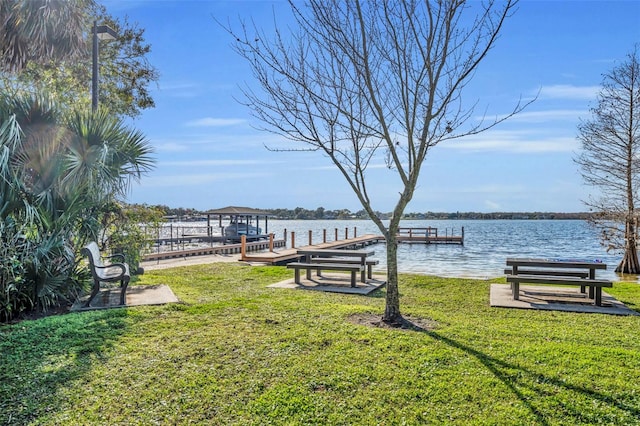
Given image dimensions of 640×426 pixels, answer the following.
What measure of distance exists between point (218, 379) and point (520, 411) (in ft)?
7.51

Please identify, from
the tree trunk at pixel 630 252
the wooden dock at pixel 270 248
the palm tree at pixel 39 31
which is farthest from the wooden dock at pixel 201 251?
the tree trunk at pixel 630 252

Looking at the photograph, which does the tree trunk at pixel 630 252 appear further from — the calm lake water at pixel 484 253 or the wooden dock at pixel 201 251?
the wooden dock at pixel 201 251

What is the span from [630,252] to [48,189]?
17.9m

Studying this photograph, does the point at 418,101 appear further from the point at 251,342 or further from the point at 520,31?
the point at 251,342

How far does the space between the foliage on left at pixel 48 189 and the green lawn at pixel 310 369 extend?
776mm

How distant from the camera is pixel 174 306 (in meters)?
5.97

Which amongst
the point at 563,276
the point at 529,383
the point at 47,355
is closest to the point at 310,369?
the point at 529,383

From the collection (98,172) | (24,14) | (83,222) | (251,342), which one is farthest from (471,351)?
(24,14)

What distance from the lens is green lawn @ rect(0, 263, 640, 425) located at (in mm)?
2922

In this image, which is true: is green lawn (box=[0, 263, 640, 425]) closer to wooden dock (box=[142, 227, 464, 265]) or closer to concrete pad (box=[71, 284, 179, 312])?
concrete pad (box=[71, 284, 179, 312])

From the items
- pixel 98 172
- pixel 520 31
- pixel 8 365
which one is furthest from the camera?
pixel 98 172

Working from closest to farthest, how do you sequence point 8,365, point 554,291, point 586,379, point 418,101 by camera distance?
point 586,379, point 8,365, point 418,101, point 554,291

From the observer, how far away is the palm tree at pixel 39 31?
314 inches

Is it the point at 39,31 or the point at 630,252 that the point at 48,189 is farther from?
the point at 630,252
